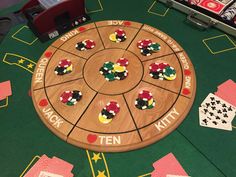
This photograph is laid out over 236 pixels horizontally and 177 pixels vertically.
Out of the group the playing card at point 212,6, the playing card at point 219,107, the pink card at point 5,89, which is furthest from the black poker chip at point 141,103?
the playing card at point 212,6

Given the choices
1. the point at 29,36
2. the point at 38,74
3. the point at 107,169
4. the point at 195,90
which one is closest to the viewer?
the point at 107,169

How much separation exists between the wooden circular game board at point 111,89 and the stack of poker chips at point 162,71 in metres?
0.04

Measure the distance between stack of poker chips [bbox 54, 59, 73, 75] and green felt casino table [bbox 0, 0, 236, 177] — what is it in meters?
0.31

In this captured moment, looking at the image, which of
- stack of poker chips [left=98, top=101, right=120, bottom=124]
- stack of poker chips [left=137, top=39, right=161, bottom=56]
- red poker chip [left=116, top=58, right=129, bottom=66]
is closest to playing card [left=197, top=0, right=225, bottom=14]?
stack of poker chips [left=137, top=39, right=161, bottom=56]

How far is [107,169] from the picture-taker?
187 centimetres

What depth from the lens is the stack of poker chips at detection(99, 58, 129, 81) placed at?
232 cm

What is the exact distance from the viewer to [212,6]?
107 inches

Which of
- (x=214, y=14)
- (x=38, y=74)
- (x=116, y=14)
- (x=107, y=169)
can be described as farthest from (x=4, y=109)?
(x=214, y=14)

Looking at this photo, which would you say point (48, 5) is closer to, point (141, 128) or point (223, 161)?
point (141, 128)

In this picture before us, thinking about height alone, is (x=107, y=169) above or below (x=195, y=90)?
below

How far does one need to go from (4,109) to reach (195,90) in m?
1.79

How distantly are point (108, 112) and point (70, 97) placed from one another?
386 millimetres

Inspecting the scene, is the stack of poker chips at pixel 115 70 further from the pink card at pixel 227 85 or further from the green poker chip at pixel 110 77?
the pink card at pixel 227 85

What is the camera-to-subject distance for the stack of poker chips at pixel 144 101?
209 cm
